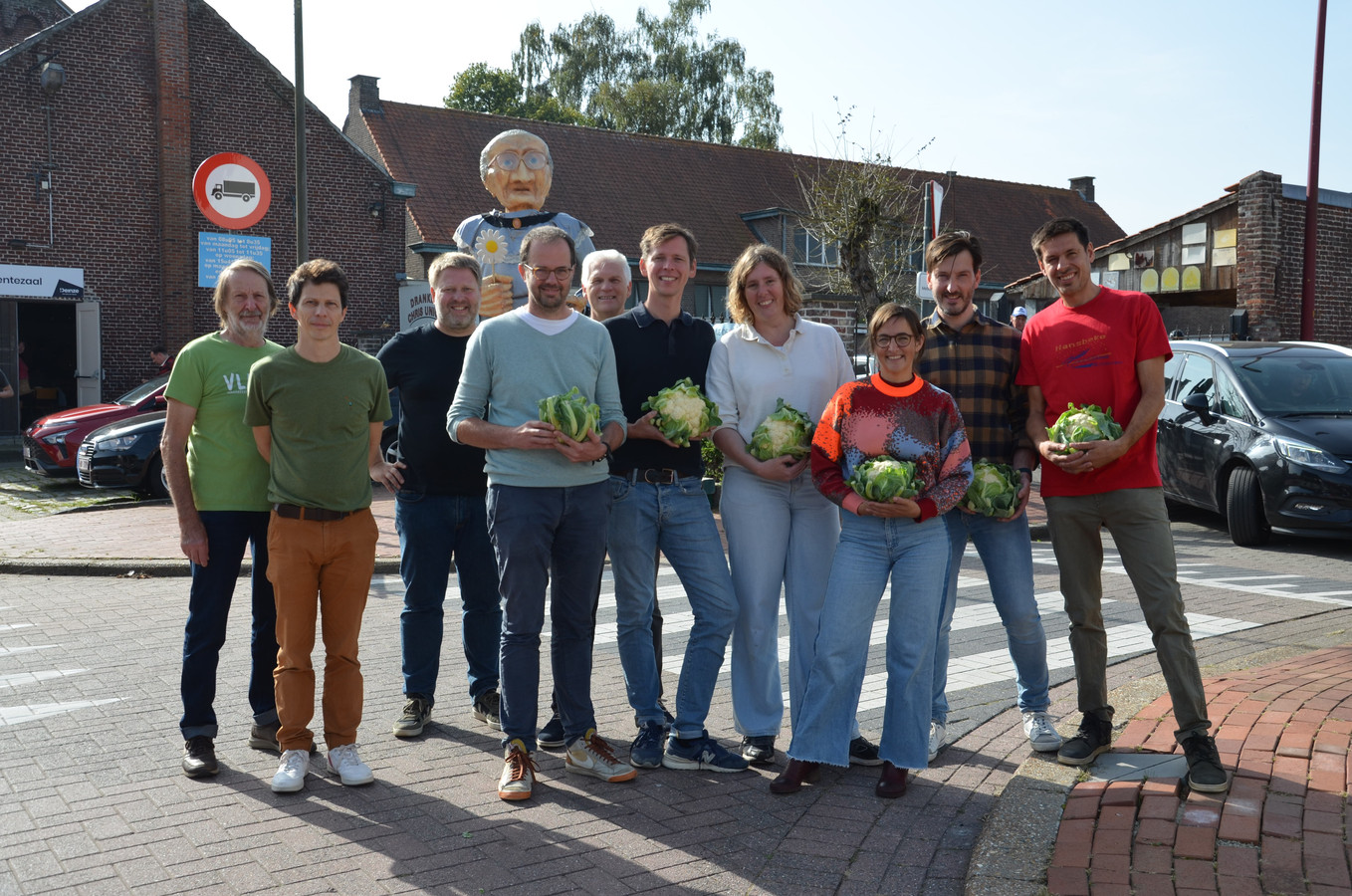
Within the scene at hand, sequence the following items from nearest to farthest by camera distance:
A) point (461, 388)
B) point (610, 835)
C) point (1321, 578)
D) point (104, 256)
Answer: point (610, 835) < point (461, 388) < point (1321, 578) < point (104, 256)

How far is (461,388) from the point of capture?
15.0 ft

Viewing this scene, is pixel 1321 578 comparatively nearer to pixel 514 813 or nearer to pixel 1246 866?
pixel 1246 866

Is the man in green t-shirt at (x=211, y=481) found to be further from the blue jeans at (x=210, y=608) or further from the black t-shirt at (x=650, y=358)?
the black t-shirt at (x=650, y=358)

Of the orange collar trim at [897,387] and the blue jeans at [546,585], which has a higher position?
the orange collar trim at [897,387]

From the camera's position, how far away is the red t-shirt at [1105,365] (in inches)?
175

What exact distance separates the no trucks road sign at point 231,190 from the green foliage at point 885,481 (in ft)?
23.6

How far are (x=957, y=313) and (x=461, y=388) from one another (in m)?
2.10

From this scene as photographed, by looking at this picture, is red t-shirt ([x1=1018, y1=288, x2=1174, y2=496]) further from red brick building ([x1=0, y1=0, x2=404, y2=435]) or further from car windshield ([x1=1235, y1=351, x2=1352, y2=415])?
red brick building ([x1=0, y1=0, x2=404, y2=435])

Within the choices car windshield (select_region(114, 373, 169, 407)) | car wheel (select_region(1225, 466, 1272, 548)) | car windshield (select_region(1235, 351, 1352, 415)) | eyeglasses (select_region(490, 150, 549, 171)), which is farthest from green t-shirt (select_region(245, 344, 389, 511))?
car windshield (select_region(114, 373, 169, 407))

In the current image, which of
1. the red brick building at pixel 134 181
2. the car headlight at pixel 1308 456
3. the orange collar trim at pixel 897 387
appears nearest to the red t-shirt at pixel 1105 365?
the orange collar trim at pixel 897 387

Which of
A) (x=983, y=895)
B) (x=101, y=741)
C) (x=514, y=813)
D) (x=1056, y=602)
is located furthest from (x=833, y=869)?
(x=1056, y=602)

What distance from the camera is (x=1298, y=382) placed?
11250 mm

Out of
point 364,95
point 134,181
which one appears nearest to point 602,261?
point 134,181

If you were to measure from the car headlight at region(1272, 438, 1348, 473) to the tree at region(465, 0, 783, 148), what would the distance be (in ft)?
129
